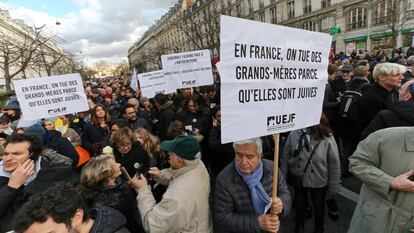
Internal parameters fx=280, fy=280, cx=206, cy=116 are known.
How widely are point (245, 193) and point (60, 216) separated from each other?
139 cm

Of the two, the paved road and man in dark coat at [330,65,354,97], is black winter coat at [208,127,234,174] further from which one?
man in dark coat at [330,65,354,97]

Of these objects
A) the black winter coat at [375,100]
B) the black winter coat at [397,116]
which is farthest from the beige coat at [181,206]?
the black winter coat at [375,100]

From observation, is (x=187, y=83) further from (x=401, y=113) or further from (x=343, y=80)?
(x=401, y=113)

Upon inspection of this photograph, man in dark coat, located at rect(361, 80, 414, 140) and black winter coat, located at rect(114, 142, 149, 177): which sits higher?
man in dark coat, located at rect(361, 80, 414, 140)

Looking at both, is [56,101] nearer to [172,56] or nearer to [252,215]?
[172,56]

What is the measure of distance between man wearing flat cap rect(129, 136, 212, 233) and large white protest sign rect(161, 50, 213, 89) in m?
4.22

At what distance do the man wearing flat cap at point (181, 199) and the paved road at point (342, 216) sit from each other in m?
1.70

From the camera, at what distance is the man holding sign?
2303 mm

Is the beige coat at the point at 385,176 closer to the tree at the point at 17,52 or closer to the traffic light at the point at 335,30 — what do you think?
the tree at the point at 17,52

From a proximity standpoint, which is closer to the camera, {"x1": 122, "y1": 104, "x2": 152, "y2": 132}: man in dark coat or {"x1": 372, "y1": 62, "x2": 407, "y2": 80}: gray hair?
{"x1": 372, "y1": 62, "x2": 407, "y2": 80}: gray hair

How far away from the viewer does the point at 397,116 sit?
2.71 m

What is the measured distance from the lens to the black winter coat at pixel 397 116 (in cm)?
255

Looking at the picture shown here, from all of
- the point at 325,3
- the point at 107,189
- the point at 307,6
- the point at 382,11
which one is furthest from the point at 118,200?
the point at 307,6

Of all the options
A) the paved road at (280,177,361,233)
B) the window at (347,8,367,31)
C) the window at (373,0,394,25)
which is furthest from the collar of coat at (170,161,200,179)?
the window at (347,8,367,31)
